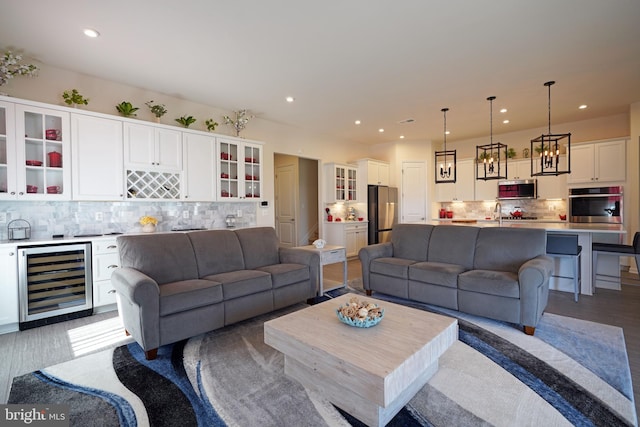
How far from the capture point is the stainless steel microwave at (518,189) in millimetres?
6598

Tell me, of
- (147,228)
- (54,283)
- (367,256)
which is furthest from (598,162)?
(54,283)

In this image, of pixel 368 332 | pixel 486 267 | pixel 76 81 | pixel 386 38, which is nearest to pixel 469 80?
pixel 386 38

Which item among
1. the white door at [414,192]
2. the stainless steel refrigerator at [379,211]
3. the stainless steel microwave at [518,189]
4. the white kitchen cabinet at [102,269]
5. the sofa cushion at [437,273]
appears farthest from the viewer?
the white door at [414,192]

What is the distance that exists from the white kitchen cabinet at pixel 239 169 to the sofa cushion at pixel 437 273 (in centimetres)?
298

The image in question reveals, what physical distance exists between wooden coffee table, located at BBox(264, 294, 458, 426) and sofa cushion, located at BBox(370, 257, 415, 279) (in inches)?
57.4

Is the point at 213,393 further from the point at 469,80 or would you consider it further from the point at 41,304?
the point at 469,80

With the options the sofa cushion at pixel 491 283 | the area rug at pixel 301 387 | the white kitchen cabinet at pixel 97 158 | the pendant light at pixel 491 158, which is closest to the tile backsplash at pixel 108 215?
the white kitchen cabinet at pixel 97 158

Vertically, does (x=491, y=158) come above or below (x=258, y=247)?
above

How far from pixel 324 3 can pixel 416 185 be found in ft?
18.8

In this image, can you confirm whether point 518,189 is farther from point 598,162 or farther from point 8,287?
point 8,287

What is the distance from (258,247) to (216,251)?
573mm

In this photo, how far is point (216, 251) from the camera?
11.9 ft

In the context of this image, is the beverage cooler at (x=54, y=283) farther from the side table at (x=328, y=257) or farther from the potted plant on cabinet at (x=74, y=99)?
the side table at (x=328, y=257)

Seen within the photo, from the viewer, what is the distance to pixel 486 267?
3670 mm
